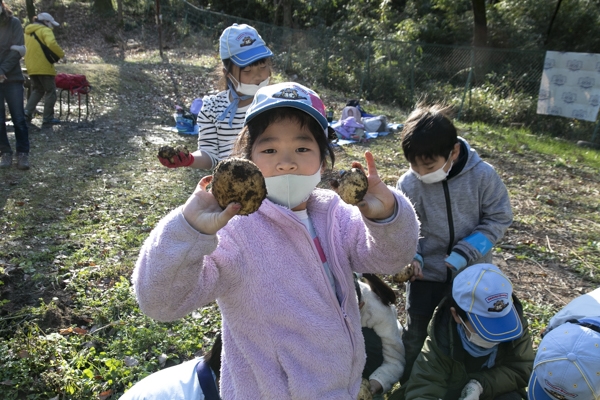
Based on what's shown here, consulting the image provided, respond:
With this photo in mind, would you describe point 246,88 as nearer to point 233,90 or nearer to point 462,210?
point 233,90

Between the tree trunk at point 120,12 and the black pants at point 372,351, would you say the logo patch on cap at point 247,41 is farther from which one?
the tree trunk at point 120,12

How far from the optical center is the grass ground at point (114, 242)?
9.96 ft

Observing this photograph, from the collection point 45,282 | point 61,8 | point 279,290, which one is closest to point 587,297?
point 279,290

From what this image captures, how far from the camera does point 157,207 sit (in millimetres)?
5844

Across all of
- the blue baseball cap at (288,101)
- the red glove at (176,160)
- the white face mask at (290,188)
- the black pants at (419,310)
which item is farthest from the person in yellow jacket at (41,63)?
the white face mask at (290,188)

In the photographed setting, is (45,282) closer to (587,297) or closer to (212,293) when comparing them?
(212,293)

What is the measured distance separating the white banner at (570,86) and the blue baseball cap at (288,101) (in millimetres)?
12147

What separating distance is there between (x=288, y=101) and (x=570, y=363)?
5.55 feet

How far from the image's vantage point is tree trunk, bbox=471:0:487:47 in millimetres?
17250

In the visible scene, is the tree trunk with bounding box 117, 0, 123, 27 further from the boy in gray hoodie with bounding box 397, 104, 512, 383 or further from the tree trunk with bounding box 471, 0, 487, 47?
the boy in gray hoodie with bounding box 397, 104, 512, 383

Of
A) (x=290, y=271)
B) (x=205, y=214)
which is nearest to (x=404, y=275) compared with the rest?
(x=290, y=271)

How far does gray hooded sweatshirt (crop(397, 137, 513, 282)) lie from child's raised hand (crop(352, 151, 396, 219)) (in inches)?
54.0

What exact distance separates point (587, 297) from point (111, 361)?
9.44 ft

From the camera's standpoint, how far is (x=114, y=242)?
4762 mm
